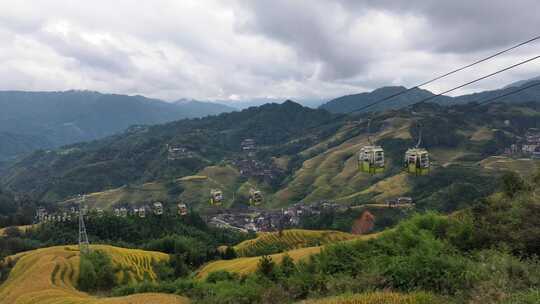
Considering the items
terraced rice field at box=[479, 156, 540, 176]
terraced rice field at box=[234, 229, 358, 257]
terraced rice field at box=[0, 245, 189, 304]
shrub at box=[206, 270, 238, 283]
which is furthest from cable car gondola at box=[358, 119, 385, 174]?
terraced rice field at box=[479, 156, 540, 176]

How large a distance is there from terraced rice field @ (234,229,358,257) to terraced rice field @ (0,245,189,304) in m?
16.5

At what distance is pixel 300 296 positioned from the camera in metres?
22.1

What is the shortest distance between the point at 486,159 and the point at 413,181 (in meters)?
40.9

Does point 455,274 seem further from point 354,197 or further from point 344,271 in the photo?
point 354,197

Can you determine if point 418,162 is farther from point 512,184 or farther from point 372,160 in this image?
point 512,184

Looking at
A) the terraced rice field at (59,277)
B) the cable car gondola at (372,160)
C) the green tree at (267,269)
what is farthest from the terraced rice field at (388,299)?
the cable car gondola at (372,160)

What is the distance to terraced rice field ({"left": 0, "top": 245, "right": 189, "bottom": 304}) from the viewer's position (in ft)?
105

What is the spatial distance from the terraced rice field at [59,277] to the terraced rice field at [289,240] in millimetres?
16493

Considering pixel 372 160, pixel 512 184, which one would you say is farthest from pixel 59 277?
pixel 512 184

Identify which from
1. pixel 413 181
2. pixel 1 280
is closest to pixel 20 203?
pixel 1 280

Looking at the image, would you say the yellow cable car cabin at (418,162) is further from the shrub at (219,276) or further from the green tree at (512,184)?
the shrub at (219,276)

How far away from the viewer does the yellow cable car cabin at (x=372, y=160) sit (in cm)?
3394

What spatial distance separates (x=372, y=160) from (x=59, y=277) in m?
41.3

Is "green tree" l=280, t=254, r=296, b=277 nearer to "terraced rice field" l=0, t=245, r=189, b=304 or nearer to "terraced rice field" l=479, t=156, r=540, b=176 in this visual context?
"terraced rice field" l=0, t=245, r=189, b=304
